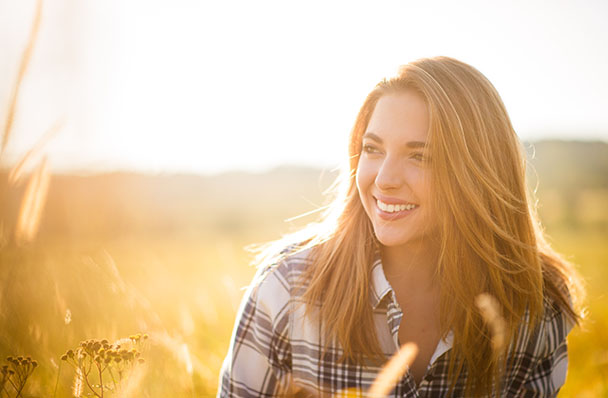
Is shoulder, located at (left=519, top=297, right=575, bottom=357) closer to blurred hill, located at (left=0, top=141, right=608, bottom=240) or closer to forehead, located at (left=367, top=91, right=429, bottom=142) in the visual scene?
forehead, located at (left=367, top=91, right=429, bottom=142)

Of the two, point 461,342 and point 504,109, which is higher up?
point 504,109

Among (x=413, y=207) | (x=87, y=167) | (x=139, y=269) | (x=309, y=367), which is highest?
(x=87, y=167)

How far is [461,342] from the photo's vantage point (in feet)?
7.61

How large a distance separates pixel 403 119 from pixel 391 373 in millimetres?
1149

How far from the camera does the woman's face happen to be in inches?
89.0

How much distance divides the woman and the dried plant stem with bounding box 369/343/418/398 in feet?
0.10

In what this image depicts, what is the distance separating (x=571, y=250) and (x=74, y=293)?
11.8m

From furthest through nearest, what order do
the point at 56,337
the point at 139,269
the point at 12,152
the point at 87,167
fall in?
the point at 139,269
the point at 87,167
the point at 56,337
the point at 12,152

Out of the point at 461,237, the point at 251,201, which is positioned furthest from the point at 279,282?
the point at 251,201

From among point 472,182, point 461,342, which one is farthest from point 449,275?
point 472,182

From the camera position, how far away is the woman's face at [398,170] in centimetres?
226

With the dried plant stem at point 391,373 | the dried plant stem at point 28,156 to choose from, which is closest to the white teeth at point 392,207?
the dried plant stem at point 391,373

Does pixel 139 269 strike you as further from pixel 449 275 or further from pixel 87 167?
pixel 449 275

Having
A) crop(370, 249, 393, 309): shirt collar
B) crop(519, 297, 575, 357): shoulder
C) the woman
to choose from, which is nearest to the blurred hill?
the woman
